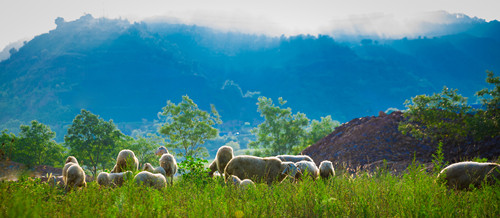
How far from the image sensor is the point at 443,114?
14.9 m

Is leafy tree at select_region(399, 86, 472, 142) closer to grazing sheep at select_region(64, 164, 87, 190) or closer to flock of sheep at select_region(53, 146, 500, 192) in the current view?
flock of sheep at select_region(53, 146, 500, 192)

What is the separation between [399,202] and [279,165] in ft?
14.8

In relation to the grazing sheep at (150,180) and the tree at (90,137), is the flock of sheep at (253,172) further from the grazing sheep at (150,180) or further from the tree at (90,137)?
the tree at (90,137)

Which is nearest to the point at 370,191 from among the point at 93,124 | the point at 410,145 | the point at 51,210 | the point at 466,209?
the point at 466,209

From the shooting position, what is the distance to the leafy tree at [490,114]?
41.7 feet

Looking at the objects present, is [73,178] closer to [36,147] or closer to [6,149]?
[6,149]

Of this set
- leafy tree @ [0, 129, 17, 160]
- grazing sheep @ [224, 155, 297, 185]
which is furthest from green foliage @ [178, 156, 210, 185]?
leafy tree @ [0, 129, 17, 160]

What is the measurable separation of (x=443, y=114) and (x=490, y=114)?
1903 mm

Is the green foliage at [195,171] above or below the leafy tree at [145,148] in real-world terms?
below

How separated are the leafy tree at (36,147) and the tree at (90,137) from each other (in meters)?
4.16

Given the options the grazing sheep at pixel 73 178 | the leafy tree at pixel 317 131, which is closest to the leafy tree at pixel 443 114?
the grazing sheep at pixel 73 178

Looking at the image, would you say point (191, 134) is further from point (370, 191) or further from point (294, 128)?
point (370, 191)

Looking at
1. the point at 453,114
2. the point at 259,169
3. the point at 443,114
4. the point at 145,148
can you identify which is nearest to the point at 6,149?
the point at 259,169

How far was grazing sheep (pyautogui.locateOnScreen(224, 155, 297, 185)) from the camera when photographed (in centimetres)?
866
